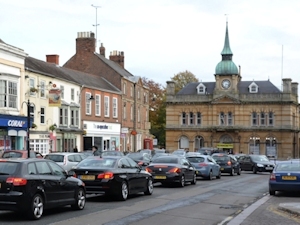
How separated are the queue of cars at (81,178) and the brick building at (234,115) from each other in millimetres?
56460

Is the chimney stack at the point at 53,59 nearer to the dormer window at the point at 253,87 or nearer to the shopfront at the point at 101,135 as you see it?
the shopfront at the point at 101,135

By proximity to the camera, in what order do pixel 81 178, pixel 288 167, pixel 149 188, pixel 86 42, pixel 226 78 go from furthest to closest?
pixel 226 78
pixel 86 42
pixel 288 167
pixel 149 188
pixel 81 178

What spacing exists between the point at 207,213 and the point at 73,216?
399 cm

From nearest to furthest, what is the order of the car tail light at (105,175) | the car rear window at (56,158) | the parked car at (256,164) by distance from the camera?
1. the car tail light at (105,175)
2. the car rear window at (56,158)
3. the parked car at (256,164)

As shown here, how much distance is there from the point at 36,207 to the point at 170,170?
1223 centimetres

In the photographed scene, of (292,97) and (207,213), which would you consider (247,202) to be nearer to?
(207,213)

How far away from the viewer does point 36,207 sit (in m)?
14.3

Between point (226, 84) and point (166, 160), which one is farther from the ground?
point (226, 84)

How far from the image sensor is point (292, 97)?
84.0 meters

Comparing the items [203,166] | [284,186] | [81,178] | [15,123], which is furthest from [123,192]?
[15,123]

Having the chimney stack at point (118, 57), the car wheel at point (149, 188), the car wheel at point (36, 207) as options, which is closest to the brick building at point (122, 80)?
the chimney stack at point (118, 57)

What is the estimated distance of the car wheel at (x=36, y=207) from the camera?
1405cm

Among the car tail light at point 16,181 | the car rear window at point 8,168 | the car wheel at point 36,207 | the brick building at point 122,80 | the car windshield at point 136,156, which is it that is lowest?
the car wheel at point 36,207

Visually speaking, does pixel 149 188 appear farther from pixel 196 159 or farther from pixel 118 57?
pixel 118 57
